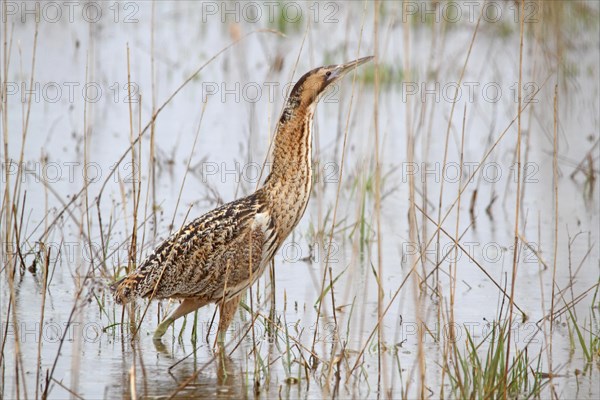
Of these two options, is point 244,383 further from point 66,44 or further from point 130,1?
point 130,1

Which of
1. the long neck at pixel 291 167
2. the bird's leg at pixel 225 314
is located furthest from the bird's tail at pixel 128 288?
the long neck at pixel 291 167

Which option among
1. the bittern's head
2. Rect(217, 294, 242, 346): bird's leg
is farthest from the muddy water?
the bittern's head

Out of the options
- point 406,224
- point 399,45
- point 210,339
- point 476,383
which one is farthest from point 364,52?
point 476,383

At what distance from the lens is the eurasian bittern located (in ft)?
20.0

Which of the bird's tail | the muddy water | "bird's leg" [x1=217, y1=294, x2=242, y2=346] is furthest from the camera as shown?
"bird's leg" [x1=217, y1=294, x2=242, y2=346]

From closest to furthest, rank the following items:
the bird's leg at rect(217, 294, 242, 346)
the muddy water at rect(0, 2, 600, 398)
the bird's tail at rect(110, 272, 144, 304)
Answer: the muddy water at rect(0, 2, 600, 398) → the bird's tail at rect(110, 272, 144, 304) → the bird's leg at rect(217, 294, 242, 346)

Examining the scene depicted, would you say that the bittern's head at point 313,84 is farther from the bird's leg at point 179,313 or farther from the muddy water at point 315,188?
the bird's leg at point 179,313

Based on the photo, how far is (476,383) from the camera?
500 centimetres

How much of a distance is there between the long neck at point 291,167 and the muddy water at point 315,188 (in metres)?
0.24

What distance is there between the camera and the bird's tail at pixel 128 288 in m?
6.05

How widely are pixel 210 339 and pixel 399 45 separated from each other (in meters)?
8.75

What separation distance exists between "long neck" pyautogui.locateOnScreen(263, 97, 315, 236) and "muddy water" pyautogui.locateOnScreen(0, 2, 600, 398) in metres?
0.24

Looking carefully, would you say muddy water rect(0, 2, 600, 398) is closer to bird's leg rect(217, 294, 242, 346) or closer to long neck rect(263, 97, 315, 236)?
bird's leg rect(217, 294, 242, 346)

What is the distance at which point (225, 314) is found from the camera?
20.4 ft
